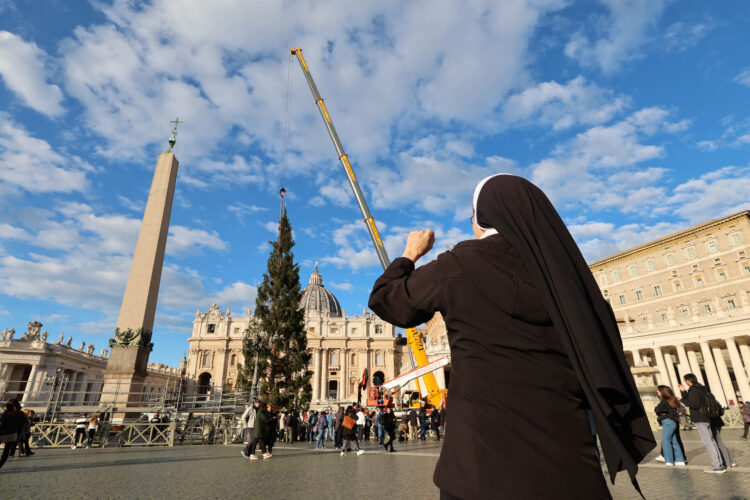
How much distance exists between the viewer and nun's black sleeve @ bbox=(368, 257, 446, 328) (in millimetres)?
1591

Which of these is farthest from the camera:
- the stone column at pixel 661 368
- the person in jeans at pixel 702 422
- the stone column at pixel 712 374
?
the stone column at pixel 661 368

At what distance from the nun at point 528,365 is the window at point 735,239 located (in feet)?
166

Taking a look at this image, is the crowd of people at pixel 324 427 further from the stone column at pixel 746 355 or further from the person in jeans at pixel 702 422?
the stone column at pixel 746 355

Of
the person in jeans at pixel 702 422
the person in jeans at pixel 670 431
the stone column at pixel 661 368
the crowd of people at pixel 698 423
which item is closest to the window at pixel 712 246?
the stone column at pixel 661 368

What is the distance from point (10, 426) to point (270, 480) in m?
6.27

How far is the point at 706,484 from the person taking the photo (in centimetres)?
615

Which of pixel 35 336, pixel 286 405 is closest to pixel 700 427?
pixel 286 405

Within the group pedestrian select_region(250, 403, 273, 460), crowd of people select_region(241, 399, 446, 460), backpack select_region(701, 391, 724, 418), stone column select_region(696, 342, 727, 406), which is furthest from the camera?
stone column select_region(696, 342, 727, 406)

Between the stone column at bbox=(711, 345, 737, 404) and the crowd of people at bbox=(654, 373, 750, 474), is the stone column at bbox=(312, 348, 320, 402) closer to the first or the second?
the stone column at bbox=(711, 345, 737, 404)

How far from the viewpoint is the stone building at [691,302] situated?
3284 centimetres

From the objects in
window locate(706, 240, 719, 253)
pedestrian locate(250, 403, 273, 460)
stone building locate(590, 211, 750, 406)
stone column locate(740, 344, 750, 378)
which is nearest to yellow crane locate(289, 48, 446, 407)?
pedestrian locate(250, 403, 273, 460)

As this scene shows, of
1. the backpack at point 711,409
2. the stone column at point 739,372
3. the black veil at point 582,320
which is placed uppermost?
the stone column at point 739,372

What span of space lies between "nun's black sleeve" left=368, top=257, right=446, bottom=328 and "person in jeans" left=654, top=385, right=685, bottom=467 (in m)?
9.22

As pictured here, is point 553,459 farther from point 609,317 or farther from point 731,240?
point 731,240
